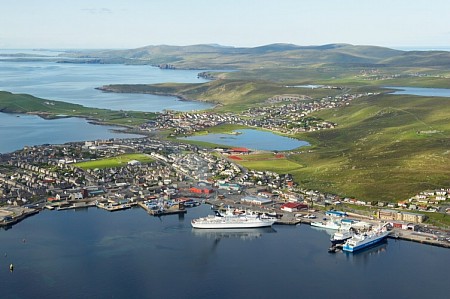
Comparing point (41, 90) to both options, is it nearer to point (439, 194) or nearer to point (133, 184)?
point (133, 184)

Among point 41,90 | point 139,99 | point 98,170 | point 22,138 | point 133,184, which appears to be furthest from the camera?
point 41,90

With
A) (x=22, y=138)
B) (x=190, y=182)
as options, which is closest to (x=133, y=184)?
(x=190, y=182)

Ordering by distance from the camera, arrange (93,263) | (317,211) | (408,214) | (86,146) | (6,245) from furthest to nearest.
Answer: (86,146), (317,211), (408,214), (6,245), (93,263)

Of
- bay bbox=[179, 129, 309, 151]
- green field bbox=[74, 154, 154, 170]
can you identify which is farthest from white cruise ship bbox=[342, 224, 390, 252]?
bay bbox=[179, 129, 309, 151]

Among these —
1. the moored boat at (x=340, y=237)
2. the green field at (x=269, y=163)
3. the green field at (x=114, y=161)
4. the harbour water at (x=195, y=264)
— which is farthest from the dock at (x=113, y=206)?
the moored boat at (x=340, y=237)

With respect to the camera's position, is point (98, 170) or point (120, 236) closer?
point (120, 236)

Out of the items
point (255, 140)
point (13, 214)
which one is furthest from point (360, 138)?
point (13, 214)
